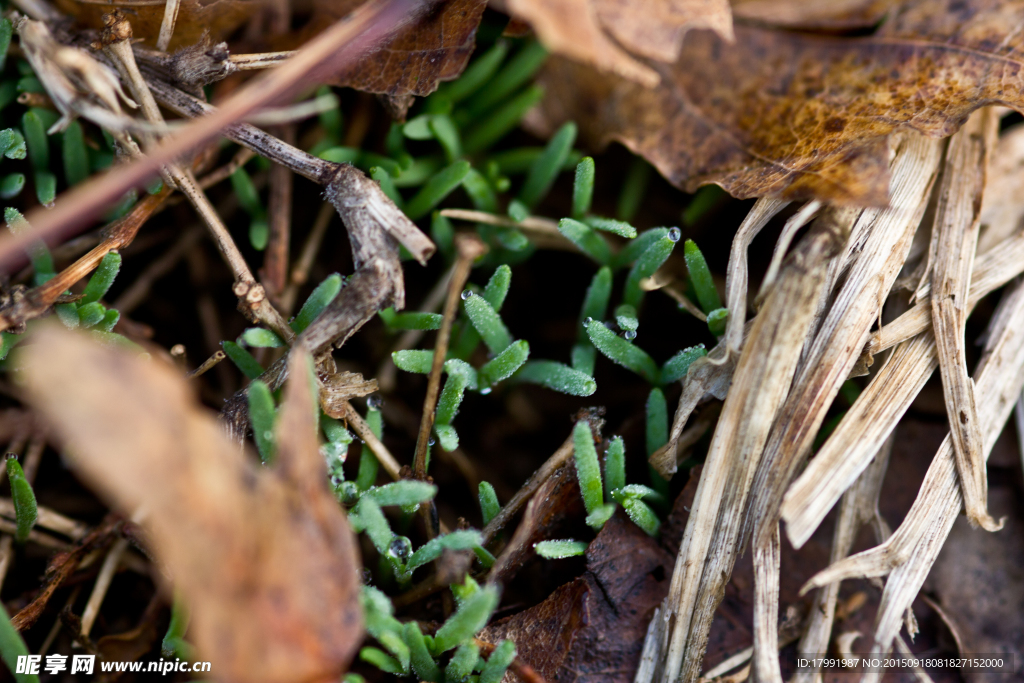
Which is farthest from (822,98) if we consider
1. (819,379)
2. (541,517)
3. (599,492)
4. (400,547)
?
(400,547)

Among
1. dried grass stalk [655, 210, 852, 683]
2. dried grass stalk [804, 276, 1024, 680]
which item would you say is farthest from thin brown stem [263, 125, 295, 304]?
dried grass stalk [804, 276, 1024, 680]

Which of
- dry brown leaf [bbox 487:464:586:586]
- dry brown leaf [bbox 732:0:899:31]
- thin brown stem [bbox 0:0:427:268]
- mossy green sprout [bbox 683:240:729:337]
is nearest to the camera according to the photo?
thin brown stem [bbox 0:0:427:268]

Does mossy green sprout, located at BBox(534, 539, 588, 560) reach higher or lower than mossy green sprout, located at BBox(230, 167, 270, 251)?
lower

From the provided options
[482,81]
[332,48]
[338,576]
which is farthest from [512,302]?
[338,576]

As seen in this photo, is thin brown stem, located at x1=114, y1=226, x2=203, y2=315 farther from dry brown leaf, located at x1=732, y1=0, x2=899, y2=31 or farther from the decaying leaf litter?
dry brown leaf, located at x1=732, y1=0, x2=899, y2=31

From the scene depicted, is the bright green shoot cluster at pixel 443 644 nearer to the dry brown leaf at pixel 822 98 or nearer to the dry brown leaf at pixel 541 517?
the dry brown leaf at pixel 541 517

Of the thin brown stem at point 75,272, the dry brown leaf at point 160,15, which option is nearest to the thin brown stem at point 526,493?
the thin brown stem at point 75,272

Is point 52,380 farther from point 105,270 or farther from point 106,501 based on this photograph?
point 106,501
